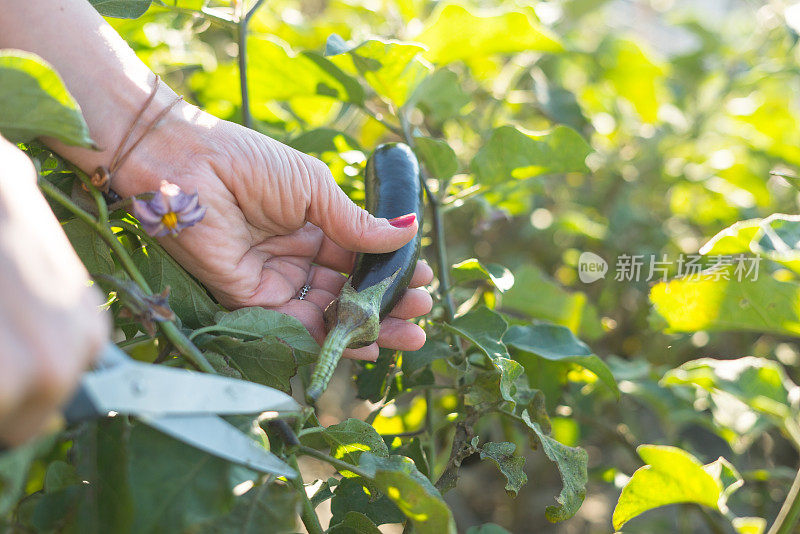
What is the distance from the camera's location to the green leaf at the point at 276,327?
71 centimetres

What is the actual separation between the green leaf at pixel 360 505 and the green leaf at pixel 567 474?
18 cm

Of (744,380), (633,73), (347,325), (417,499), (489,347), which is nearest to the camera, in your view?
(417,499)

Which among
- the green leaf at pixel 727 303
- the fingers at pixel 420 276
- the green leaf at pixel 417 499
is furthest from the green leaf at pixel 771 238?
the green leaf at pixel 417 499

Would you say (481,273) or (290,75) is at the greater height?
(290,75)

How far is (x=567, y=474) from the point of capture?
76 centimetres

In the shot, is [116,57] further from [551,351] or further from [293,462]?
[551,351]

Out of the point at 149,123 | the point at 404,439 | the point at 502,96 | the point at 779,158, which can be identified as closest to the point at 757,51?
the point at 779,158

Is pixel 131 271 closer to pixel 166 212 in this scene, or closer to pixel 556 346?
pixel 166 212

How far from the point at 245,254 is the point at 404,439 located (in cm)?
35

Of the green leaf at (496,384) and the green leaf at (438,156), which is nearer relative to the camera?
the green leaf at (496,384)

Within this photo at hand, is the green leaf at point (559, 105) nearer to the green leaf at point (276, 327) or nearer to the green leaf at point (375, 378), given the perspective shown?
the green leaf at point (375, 378)

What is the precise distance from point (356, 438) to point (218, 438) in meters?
0.20

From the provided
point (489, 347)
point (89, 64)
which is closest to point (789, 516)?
point (489, 347)

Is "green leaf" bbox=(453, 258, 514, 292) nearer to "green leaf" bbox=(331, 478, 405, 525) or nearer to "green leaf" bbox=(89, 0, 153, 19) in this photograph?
"green leaf" bbox=(331, 478, 405, 525)
